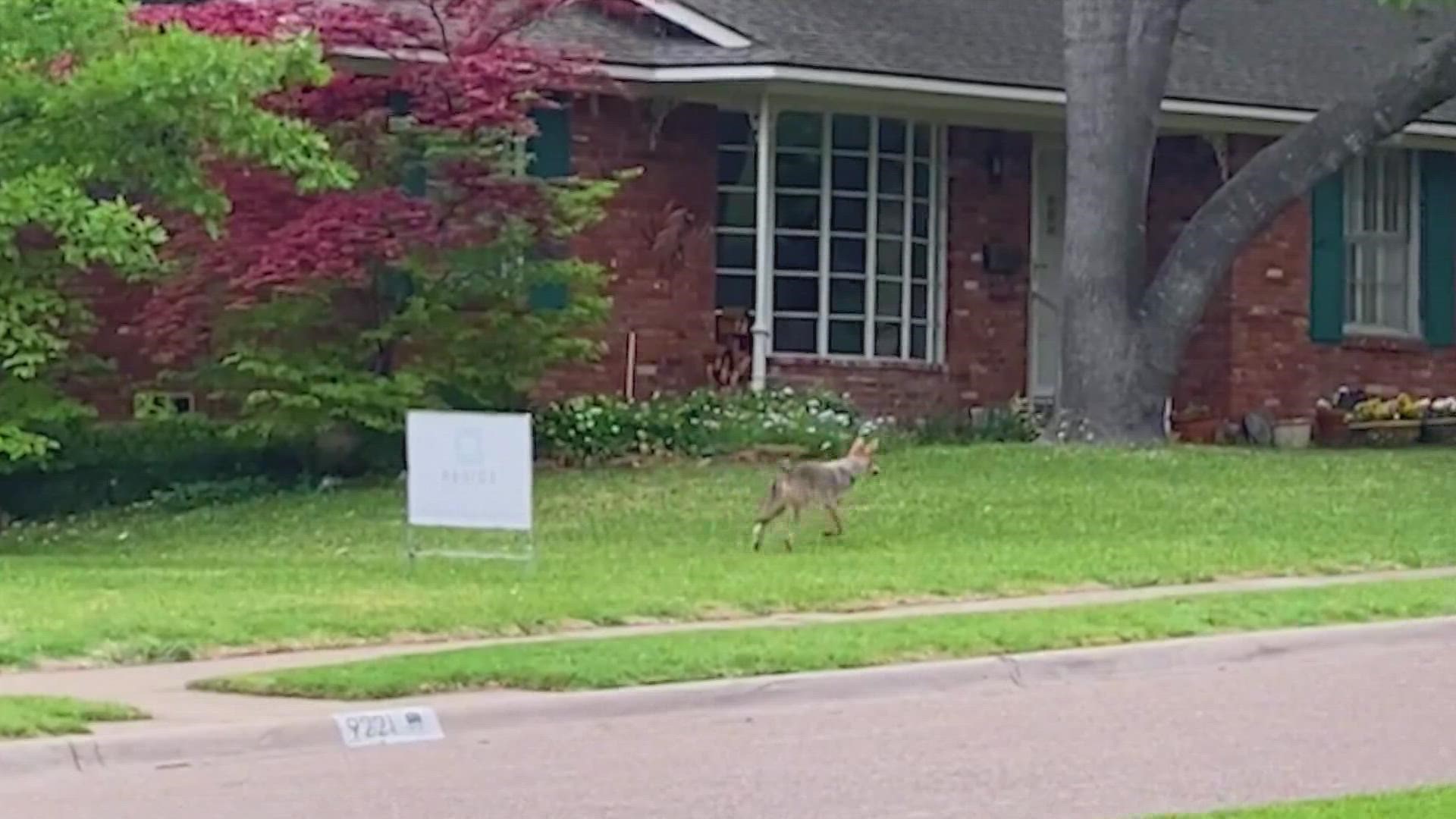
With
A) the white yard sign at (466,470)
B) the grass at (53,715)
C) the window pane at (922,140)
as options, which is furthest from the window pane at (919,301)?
the grass at (53,715)

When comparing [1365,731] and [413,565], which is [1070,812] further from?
[413,565]

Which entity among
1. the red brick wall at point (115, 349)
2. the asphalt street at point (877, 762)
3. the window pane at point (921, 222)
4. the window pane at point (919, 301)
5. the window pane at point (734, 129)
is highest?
the window pane at point (734, 129)

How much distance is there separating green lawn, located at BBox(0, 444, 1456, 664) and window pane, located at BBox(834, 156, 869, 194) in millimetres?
3458

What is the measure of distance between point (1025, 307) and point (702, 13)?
16.2 ft

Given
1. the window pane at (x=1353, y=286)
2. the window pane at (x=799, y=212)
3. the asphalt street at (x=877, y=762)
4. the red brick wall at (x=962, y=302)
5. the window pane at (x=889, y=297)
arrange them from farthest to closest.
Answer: the window pane at (x=1353, y=286) < the window pane at (x=889, y=297) < the window pane at (x=799, y=212) < the red brick wall at (x=962, y=302) < the asphalt street at (x=877, y=762)

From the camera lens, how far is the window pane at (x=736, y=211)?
80.6 feet

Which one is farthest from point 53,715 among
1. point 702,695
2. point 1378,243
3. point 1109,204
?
point 1378,243

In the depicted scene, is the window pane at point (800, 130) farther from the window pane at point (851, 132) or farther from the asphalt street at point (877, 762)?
the asphalt street at point (877, 762)

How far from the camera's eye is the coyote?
17062mm

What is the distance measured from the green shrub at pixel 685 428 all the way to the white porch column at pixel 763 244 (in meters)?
0.78

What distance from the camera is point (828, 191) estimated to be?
24.8 metres

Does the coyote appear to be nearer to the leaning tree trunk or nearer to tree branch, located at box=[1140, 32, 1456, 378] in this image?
the leaning tree trunk

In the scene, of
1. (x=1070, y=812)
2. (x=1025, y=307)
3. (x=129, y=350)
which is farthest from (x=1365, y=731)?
(x=1025, y=307)

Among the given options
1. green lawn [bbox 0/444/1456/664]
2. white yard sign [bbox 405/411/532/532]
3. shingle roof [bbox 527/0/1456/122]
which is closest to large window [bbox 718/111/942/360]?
shingle roof [bbox 527/0/1456/122]
